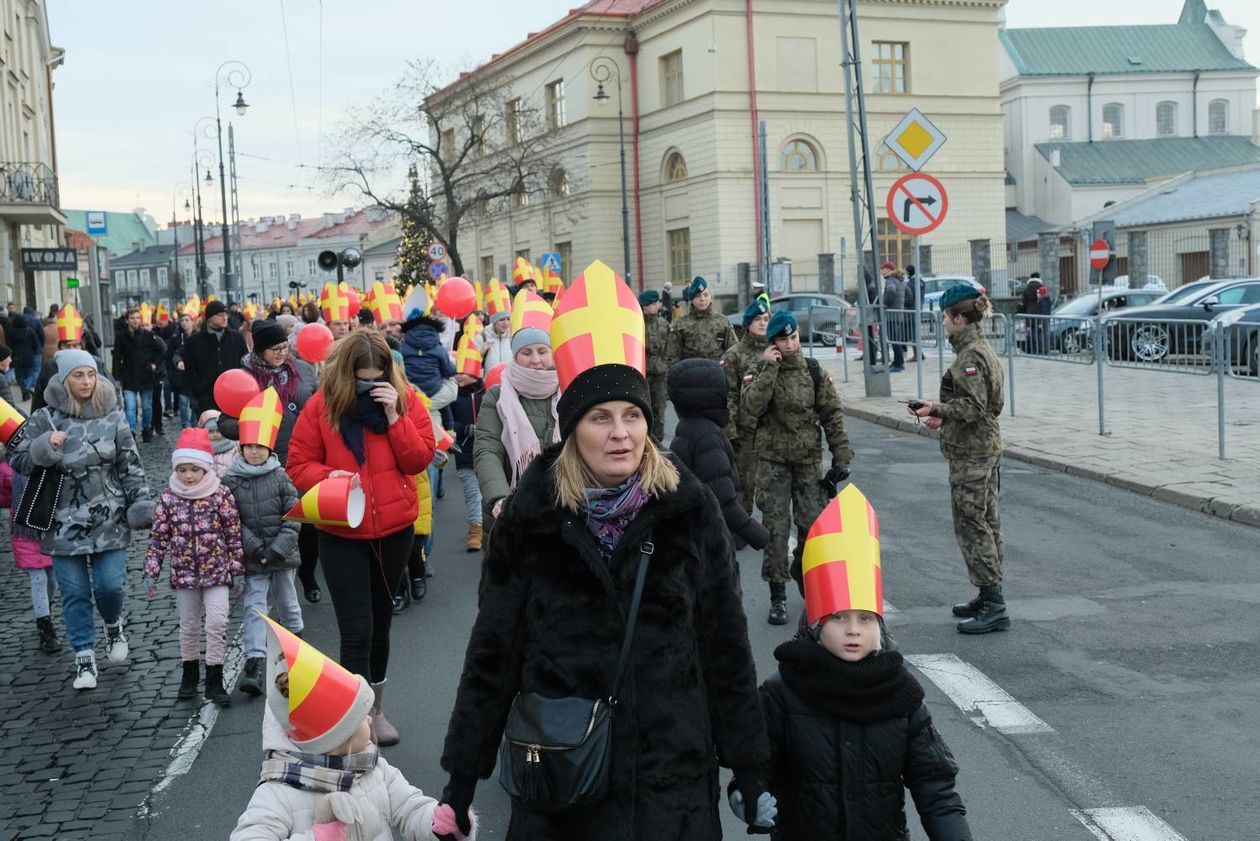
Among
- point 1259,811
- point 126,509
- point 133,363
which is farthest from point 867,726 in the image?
point 133,363

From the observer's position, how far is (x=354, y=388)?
5.79m

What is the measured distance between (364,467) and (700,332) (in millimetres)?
8485

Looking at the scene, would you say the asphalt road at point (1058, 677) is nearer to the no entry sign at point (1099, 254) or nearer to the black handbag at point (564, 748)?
the black handbag at point (564, 748)

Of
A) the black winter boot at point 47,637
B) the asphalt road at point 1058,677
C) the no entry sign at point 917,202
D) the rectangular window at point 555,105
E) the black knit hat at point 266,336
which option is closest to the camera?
the asphalt road at point 1058,677

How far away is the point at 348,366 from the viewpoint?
5781 mm

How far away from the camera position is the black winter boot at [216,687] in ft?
22.0

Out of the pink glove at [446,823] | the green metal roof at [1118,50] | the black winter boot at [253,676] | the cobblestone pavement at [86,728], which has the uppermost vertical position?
the green metal roof at [1118,50]

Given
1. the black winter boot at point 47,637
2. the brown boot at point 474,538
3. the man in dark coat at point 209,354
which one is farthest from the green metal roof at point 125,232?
the black winter boot at point 47,637

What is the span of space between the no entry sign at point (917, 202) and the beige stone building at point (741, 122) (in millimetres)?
30514

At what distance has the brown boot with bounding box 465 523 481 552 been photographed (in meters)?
10.4

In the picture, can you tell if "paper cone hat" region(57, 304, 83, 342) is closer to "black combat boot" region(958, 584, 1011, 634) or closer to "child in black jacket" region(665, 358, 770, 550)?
"child in black jacket" region(665, 358, 770, 550)

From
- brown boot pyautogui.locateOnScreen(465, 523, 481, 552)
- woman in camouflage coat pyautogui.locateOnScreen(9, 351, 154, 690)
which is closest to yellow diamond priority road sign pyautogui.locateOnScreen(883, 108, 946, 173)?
brown boot pyautogui.locateOnScreen(465, 523, 481, 552)

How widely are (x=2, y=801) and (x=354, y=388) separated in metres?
2.18

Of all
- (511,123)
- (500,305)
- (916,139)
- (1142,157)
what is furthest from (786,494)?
(1142,157)
